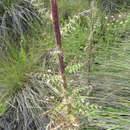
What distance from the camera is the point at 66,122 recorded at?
0.92 meters

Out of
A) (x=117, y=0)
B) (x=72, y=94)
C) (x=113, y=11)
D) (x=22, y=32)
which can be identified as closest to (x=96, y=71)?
(x=72, y=94)

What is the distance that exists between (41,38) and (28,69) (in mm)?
504

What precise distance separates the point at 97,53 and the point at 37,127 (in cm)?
82

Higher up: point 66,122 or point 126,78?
point 126,78

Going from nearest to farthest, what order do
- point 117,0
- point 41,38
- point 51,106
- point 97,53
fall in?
1. point 51,106
2. point 97,53
3. point 41,38
4. point 117,0

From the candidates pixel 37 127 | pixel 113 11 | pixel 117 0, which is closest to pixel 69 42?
pixel 37 127

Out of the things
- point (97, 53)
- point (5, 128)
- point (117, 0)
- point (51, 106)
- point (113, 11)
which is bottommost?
point (5, 128)

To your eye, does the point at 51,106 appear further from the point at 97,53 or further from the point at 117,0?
the point at 117,0

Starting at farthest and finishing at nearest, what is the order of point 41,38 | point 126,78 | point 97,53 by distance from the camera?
point 41,38 < point 97,53 < point 126,78

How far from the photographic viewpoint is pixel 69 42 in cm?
182

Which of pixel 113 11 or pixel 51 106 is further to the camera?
pixel 113 11

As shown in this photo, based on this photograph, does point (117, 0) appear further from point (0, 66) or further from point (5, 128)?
point (5, 128)

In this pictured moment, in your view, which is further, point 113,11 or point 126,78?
point 113,11

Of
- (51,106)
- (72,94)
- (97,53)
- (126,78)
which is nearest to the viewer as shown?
(72,94)
